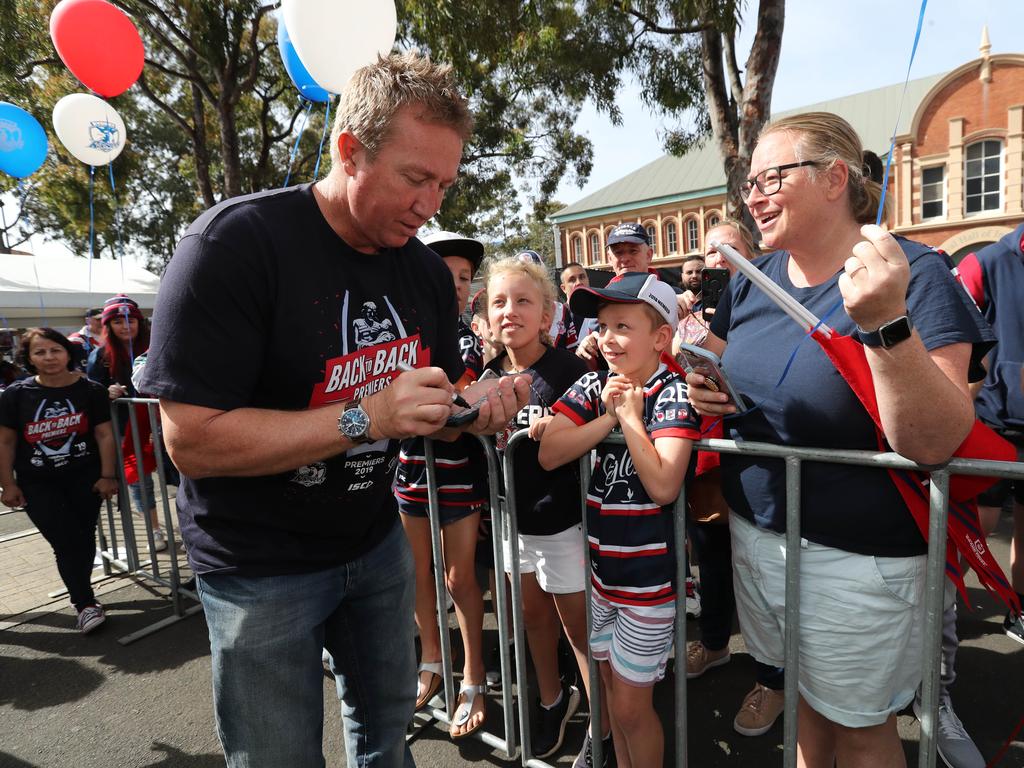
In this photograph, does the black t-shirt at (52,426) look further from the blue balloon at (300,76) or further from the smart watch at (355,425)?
the smart watch at (355,425)

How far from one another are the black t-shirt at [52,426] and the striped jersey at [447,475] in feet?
8.29

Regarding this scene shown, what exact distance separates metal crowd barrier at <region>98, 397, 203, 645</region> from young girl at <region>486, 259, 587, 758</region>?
2.15 meters

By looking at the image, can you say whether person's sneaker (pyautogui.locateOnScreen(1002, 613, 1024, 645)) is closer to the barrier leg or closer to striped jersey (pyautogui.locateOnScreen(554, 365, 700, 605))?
the barrier leg

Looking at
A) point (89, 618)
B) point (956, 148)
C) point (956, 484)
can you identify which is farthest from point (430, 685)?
point (956, 148)

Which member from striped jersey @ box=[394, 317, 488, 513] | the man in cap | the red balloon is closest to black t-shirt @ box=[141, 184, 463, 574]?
the man in cap

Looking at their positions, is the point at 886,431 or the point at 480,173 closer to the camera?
the point at 886,431

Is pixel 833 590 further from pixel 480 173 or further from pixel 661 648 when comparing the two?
pixel 480 173

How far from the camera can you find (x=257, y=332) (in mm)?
1328

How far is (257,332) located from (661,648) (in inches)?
60.2

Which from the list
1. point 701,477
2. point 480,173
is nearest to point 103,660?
point 701,477

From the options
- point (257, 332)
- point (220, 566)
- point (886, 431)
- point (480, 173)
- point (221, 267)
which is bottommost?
point (220, 566)

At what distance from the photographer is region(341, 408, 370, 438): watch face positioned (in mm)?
1304

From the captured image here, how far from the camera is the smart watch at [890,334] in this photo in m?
1.15

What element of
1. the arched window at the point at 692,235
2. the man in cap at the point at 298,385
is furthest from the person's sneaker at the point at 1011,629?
the arched window at the point at 692,235
